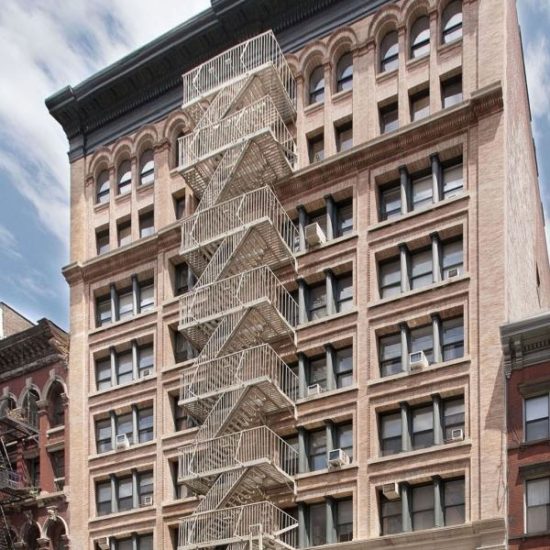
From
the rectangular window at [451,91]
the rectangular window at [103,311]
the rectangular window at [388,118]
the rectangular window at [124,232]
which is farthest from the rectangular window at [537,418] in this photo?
the rectangular window at [124,232]

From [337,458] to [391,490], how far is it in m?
2.16

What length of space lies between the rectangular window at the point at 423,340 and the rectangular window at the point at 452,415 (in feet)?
5.77

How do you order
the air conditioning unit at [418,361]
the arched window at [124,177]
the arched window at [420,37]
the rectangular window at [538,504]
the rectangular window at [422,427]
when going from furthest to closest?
the arched window at [124,177], the arched window at [420,37], the air conditioning unit at [418,361], the rectangular window at [422,427], the rectangular window at [538,504]

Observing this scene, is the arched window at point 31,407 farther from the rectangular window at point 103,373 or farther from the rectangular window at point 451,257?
the rectangular window at point 451,257

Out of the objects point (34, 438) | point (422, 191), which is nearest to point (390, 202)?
point (422, 191)

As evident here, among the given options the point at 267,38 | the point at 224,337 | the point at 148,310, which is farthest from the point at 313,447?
the point at 267,38

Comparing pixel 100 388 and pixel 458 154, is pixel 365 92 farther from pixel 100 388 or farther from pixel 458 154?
pixel 100 388

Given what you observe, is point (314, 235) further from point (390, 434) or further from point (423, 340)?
point (390, 434)

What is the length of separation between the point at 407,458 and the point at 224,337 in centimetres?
832

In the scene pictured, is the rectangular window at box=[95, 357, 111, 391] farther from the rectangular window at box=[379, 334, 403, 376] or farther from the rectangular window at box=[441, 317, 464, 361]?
the rectangular window at box=[441, 317, 464, 361]

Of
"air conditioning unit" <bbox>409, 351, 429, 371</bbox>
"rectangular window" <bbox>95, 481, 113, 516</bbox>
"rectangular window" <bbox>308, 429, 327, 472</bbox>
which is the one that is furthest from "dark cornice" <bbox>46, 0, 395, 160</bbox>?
"rectangular window" <bbox>308, 429, 327, 472</bbox>

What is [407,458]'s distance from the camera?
102 feet

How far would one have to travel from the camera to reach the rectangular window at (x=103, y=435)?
4041cm

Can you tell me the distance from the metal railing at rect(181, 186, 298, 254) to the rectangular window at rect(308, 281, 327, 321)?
176 cm
